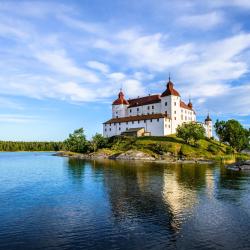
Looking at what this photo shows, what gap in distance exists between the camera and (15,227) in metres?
30.4

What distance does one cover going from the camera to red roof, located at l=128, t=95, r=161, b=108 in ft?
561

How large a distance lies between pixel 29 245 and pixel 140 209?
16241 millimetres

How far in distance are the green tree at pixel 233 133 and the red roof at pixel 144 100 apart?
39369mm

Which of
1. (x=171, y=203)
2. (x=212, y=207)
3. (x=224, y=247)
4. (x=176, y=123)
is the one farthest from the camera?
(x=176, y=123)

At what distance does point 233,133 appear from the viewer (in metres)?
141

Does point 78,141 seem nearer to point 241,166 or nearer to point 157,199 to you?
point 241,166

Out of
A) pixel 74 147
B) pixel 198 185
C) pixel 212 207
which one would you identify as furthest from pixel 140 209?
pixel 74 147

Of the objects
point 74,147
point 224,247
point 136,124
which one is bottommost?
point 224,247

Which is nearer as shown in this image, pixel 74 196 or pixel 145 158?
pixel 74 196

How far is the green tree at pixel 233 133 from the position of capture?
14062 centimetres

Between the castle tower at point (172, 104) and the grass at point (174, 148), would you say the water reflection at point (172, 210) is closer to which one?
the grass at point (174, 148)

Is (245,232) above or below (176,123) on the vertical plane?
below

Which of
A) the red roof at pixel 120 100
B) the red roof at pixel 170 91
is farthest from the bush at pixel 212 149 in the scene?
the red roof at pixel 120 100

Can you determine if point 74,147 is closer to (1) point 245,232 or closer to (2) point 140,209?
(2) point 140,209
